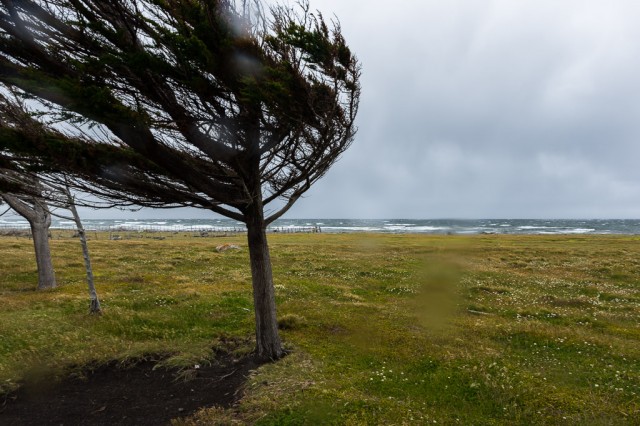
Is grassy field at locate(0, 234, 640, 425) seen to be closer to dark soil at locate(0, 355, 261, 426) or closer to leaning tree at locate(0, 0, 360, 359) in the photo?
dark soil at locate(0, 355, 261, 426)

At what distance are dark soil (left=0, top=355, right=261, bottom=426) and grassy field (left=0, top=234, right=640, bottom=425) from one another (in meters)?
0.53

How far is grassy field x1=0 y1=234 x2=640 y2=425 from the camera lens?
7.56 m

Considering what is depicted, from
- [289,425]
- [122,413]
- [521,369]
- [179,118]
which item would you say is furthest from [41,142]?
[521,369]

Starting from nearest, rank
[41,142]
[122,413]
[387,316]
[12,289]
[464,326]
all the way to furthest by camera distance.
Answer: [41,142], [122,413], [464,326], [387,316], [12,289]

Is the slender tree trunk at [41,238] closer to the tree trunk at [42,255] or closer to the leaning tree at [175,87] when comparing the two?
the tree trunk at [42,255]

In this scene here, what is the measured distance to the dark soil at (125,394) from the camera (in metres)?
7.82

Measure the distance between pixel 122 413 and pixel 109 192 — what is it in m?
4.67

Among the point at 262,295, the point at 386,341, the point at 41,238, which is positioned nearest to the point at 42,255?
the point at 41,238

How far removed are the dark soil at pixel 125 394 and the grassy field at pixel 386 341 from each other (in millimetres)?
529

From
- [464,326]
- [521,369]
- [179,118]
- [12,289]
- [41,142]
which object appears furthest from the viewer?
[12,289]

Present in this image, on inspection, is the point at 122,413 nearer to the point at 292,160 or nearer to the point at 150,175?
the point at 150,175

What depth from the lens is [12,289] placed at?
734 inches

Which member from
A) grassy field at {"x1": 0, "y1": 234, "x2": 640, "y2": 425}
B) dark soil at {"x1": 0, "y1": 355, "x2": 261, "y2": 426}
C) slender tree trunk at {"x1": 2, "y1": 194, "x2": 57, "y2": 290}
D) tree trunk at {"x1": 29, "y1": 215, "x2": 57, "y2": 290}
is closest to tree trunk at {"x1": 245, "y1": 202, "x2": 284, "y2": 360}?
dark soil at {"x1": 0, "y1": 355, "x2": 261, "y2": 426}

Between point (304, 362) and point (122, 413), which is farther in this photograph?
point (304, 362)
